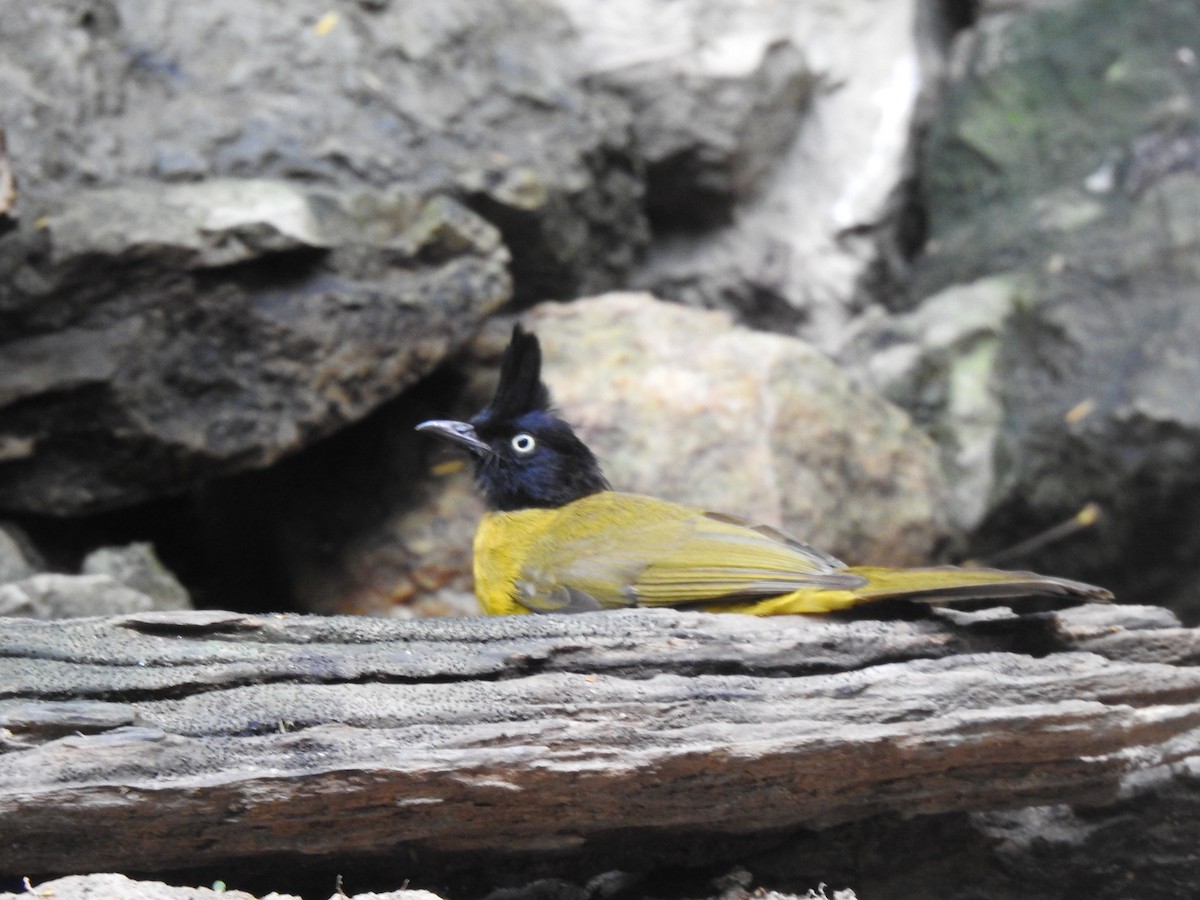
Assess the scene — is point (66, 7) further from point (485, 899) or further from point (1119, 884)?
point (1119, 884)

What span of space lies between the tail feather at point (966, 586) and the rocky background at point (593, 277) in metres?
1.66

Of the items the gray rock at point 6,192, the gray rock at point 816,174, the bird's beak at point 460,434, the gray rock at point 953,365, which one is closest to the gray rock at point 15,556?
the gray rock at point 6,192

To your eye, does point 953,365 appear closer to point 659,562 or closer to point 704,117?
point 704,117

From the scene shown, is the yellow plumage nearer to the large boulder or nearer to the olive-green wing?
the olive-green wing

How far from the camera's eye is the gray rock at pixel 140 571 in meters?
4.61

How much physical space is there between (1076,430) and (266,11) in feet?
12.4

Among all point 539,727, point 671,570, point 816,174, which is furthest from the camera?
point 816,174

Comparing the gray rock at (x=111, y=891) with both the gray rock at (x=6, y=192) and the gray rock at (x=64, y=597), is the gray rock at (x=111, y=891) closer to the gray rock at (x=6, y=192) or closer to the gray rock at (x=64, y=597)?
the gray rock at (x=64, y=597)

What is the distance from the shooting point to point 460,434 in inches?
183

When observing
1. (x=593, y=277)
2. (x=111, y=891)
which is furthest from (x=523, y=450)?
(x=111, y=891)

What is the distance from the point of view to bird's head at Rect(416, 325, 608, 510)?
467 centimetres

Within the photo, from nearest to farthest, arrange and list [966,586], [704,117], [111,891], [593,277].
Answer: [111,891] → [966,586] → [593,277] → [704,117]

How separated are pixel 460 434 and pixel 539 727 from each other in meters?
1.92

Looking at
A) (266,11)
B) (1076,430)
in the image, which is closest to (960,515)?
(1076,430)
